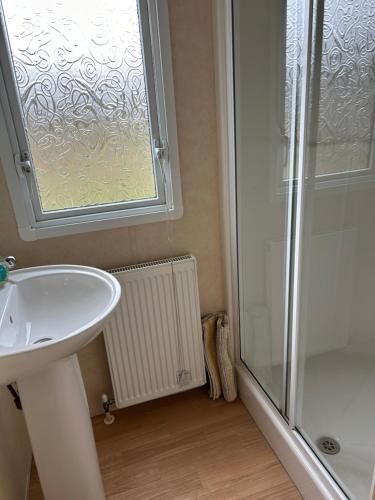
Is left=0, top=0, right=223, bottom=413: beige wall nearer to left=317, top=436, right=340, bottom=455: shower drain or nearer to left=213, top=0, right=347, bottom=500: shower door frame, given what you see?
left=213, top=0, right=347, bottom=500: shower door frame

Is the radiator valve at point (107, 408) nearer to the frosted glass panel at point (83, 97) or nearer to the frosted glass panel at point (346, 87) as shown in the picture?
the frosted glass panel at point (83, 97)

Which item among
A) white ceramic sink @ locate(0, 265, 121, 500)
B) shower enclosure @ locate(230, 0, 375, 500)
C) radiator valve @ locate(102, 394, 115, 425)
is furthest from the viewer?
radiator valve @ locate(102, 394, 115, 425)

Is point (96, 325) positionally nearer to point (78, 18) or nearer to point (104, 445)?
point (104, 445)

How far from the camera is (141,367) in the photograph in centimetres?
169

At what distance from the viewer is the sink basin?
1.12m

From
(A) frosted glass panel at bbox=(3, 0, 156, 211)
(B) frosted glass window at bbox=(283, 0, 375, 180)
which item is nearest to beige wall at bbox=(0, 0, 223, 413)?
(A) frosted glass panel at bbox=(3, 0, 156, 211)

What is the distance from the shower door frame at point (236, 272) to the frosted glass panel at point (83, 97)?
324 millimetres

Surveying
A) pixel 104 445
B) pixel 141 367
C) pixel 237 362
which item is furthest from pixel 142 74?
pixel 104 445

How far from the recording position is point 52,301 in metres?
1.29

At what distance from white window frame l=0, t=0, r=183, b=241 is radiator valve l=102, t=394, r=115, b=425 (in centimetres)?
83

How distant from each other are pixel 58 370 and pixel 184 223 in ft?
2.70

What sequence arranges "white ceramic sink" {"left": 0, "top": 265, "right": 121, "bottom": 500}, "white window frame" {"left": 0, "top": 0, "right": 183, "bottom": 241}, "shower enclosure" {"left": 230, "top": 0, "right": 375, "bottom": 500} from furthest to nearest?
"white window frame" {"left": 0, "top": 0, "right": 183, "bottom": 241} < "shower enclosure" {"left": 230, "top": 0, "right": 375, "bottom": 500} < "white ceramic sink" {"left": 0, "top": 265, "right": 121, "bottom": 500}

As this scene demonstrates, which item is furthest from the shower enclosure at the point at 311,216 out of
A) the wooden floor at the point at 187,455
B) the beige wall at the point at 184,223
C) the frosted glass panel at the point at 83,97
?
the frosted glass panel at the point at 83,97

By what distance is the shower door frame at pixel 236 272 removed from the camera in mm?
1246
